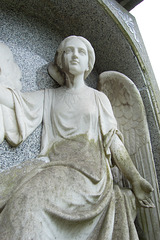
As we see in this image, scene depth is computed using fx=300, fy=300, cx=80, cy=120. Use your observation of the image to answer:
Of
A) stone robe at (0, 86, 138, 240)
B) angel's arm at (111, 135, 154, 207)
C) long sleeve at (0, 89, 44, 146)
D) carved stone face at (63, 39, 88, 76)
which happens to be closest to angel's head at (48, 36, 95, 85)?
carved stone face at (63, 39, 88, 76)

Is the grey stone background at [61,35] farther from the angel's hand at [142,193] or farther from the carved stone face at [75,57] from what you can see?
the angel's hand at [142,193]

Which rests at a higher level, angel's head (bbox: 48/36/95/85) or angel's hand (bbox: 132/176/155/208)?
angel's head (bbox: 48/36/95/85)

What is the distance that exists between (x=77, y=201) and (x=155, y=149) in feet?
3.95

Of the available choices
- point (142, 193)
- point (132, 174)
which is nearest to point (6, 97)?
point (132, 174)

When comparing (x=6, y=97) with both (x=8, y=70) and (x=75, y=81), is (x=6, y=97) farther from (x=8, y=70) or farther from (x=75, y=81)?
(x=75, y=81)

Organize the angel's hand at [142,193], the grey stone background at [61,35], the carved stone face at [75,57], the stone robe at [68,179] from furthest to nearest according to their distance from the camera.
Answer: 1. the grey stone background at [61,35]
2. the carved stone face at [75,57]
3. the angel's hand at [142,193]
4. the stone robe at [68,179]

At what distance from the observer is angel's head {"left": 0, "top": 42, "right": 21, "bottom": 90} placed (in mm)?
2450

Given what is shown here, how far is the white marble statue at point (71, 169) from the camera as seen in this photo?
1629mm

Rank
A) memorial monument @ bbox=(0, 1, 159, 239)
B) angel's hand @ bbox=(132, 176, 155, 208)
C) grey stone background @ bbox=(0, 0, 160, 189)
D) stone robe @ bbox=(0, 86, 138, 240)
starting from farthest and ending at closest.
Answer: grey stone background @ bbox=(0, 0, 160, 189)
angel's hand @ bbox=(132, 176, 155, 208)
memorial monument @ bbox=(0, 1, 159, 239)
stone robe @ bbox=(0, 86, 138, 240)

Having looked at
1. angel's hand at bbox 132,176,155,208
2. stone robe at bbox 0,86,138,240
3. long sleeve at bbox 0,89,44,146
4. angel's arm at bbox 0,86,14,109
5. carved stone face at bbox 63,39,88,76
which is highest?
carved stone face at bbox 63,39,88,76

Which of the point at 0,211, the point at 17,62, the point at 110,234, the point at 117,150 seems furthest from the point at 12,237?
the point at 17,62

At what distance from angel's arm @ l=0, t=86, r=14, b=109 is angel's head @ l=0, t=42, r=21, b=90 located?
0.58 feet

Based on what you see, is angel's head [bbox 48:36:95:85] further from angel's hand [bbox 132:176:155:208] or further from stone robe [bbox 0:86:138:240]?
angel's hand [bbox 132:176:155:208]

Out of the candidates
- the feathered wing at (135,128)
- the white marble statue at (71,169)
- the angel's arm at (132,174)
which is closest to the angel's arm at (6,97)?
the white marble statue at (71,169)
